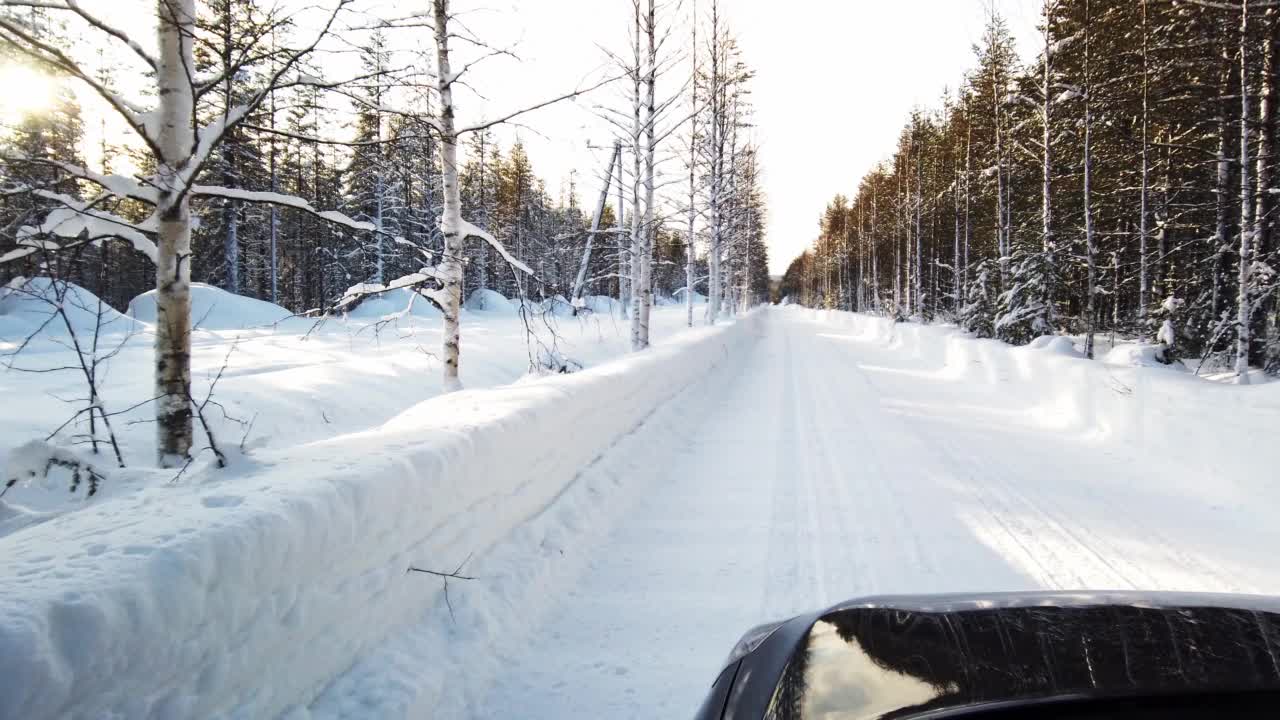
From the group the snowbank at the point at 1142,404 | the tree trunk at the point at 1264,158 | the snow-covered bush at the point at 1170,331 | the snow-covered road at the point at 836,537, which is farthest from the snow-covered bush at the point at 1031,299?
the snow-covered road at the point at 836,537

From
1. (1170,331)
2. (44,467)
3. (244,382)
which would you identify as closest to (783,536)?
(44,467)

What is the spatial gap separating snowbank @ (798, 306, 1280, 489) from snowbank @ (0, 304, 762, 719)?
21.6 ft

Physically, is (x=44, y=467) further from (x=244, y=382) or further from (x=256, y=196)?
(x=244, y=382)

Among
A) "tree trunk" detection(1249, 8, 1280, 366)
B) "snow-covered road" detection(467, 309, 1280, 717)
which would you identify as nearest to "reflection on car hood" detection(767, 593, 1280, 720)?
"snow-covered road" detection(467, 309, 1280, 717)

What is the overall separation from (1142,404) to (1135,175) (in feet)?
45.6

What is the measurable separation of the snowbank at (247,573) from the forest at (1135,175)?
17.5 feet

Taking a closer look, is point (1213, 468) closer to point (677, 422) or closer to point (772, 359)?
point (677, 422)

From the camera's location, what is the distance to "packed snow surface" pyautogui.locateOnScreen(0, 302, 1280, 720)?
1.76m

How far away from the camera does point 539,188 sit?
2254 inches

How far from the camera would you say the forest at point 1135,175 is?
884cm

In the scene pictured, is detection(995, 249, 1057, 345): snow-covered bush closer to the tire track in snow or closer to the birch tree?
the tire track in snow

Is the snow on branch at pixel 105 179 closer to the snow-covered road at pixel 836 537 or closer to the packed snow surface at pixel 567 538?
the packed snow surface at pixel 567 538

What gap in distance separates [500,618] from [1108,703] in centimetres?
280

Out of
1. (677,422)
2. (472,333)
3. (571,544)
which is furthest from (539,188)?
(571,544)
